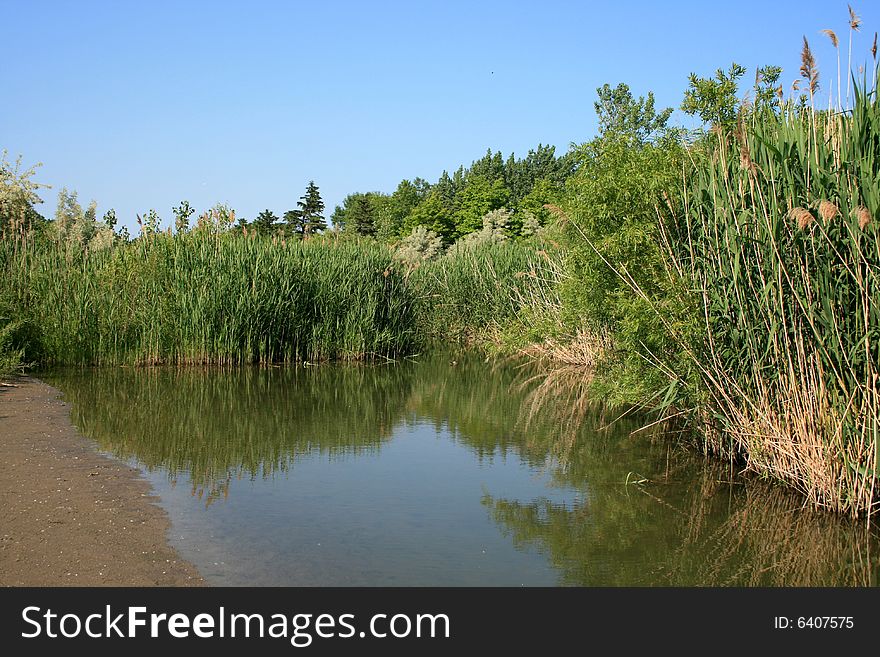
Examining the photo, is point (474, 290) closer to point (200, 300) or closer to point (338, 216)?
point (200, 300)

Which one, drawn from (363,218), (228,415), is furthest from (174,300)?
(363,218)

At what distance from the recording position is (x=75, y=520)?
626cm

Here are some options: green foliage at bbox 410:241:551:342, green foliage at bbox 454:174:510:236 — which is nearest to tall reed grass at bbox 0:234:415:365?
green foliage at bbox 410:241:551:342

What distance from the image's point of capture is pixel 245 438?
10.2 meters

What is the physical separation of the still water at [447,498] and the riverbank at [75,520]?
0.74 ft

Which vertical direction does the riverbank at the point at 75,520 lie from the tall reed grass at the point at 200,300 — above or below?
below

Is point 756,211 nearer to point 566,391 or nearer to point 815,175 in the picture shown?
point 815,175

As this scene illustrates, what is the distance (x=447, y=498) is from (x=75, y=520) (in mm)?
3246

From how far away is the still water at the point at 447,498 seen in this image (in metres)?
5.75

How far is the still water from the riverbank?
227mm

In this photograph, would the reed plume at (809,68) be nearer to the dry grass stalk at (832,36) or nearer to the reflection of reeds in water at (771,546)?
the dry grass stalk at (832,36)

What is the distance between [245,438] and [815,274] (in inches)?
269

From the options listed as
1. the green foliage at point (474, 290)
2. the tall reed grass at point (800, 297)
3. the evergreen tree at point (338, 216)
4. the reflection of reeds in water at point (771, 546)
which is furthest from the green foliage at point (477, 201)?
the reflection of reeds in water at point (771, 546)
